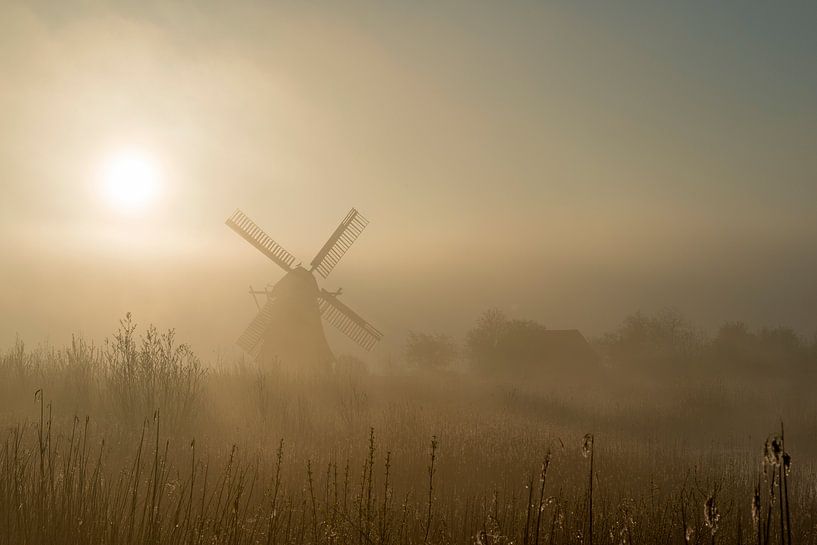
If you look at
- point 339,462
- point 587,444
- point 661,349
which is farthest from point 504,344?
point 587,444

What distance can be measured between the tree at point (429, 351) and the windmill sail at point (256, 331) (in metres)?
26.5

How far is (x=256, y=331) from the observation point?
29.2 metres

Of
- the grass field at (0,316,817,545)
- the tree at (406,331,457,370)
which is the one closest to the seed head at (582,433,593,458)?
the grass field at (0,316,817,545)

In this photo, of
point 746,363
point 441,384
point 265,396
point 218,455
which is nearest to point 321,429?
point 265,396

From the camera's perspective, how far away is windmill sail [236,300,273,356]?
94.3ft

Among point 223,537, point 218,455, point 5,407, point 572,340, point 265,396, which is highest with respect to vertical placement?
point 572,340

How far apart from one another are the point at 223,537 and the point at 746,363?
44179 millimetres

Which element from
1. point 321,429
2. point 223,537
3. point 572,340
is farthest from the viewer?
point 572,340

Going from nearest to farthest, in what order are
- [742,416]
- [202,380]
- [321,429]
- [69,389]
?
[321,429], [69,389], [202,380], [742,416]

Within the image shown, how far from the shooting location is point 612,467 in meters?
13.5

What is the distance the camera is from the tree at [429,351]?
181 feet

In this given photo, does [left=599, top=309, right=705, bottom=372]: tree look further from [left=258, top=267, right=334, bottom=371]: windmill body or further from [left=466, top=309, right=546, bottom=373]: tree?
[left=258, top=267, right=334, bottom=371]: windmill body

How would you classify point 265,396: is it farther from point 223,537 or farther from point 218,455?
point 223,537

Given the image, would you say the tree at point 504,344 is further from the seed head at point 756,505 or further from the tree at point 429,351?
the seed head at point 756,505
